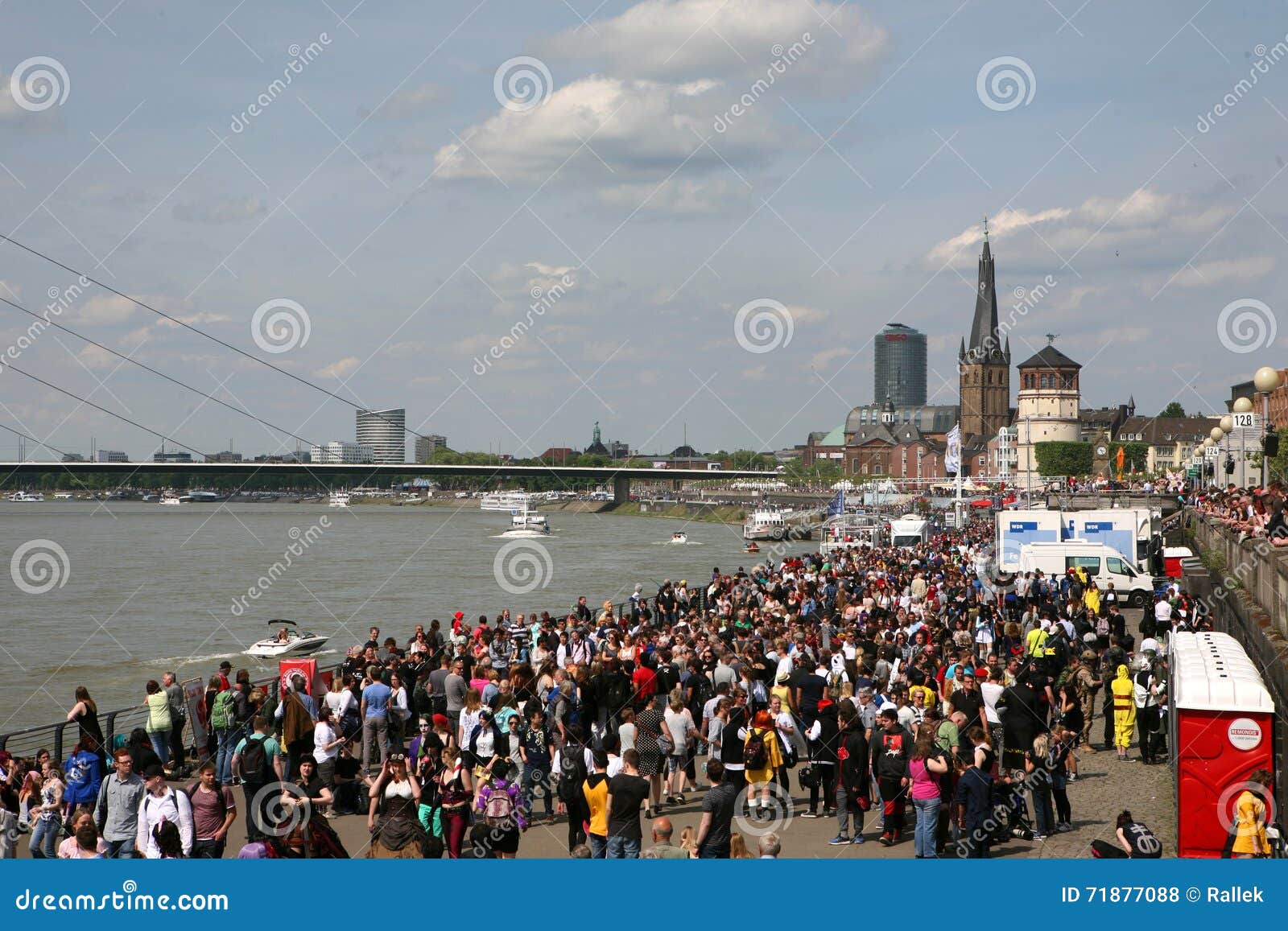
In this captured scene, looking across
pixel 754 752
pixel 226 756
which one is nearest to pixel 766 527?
pixel 226 756

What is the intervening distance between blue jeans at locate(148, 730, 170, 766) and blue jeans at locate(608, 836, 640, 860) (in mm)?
5107

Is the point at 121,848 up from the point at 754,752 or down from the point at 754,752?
down

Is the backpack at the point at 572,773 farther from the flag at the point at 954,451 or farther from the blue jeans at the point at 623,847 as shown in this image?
the flag at the point at 954,451

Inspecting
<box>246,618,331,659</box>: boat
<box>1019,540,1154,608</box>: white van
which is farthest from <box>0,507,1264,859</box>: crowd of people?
<box>246,618,331,659</box>: boat

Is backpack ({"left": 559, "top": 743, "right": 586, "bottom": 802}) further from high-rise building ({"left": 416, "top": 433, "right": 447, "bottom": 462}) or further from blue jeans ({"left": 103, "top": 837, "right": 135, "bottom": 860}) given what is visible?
high-rise building ({"left": 416, "top": 433, "right": 447, "bottom": 462})

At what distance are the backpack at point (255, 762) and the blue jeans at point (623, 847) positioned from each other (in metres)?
2.87

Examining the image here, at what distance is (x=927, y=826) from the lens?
8.06 meters

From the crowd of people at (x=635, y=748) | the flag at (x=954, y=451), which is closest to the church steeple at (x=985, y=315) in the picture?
the flag at (x=954, y=451)

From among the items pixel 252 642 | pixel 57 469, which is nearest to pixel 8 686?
pixel 252 642

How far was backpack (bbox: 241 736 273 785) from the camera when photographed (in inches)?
344

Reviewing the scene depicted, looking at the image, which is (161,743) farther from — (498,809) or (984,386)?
(984,386)

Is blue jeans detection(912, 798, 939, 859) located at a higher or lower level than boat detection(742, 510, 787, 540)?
lower

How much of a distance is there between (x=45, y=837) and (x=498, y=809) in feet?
10.3

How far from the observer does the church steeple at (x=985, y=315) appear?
146 meters
